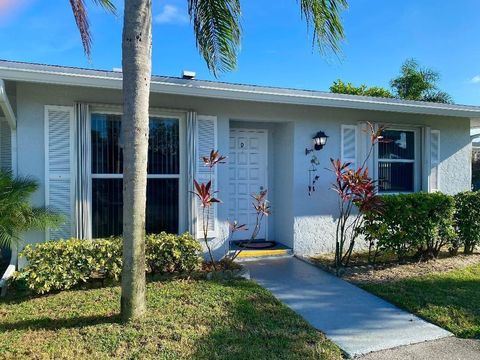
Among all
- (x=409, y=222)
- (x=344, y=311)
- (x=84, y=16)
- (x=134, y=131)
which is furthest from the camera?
(x=409, y=222)

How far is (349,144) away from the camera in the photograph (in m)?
7.89

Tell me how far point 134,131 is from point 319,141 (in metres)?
4.58

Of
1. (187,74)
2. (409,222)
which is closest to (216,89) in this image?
(187,74)

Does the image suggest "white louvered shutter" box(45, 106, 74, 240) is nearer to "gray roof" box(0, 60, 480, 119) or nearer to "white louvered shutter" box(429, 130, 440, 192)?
"gray roof" box(0, 60, 480, 119)

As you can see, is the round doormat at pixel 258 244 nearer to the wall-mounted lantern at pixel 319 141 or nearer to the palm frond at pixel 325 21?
the wall-mounted lantern at pixel 319 141

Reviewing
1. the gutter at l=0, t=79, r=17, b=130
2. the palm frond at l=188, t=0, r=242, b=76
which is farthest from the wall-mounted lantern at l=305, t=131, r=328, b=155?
the gutter at l=0, t=79, r=17, b=130

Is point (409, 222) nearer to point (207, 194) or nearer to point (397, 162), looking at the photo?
point (397, 162)

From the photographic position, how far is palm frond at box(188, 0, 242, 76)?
5.73m

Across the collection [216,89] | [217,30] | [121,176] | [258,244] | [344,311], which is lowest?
[344,311]

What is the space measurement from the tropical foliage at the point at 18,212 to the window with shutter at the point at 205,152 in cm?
237

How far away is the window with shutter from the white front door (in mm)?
914

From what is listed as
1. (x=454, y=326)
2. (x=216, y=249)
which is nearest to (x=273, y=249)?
(x=216, y=249)

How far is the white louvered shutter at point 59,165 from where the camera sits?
5766 millimetres

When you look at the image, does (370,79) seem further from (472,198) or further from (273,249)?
(273,249)
